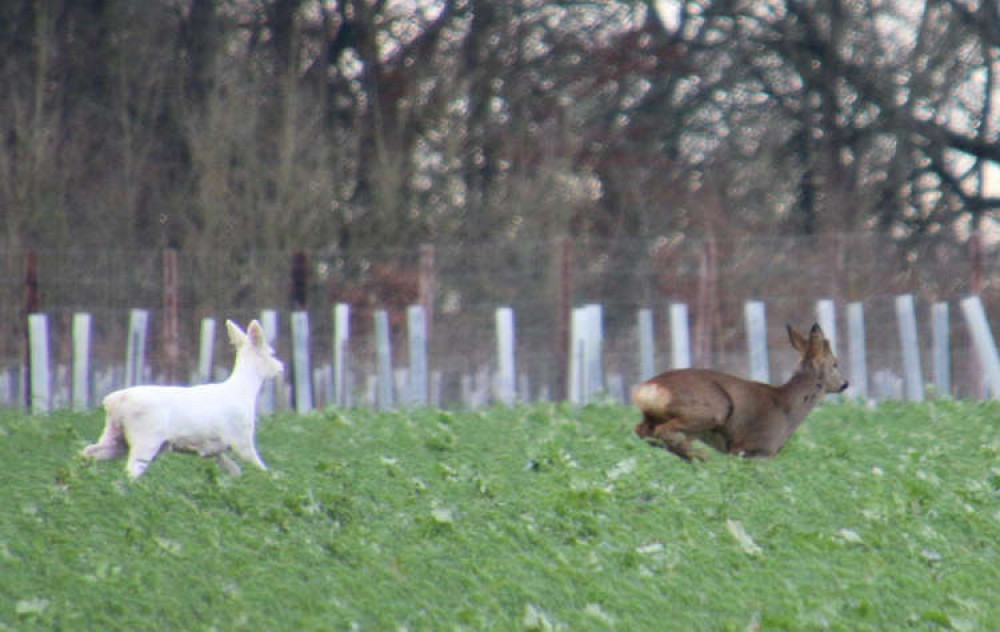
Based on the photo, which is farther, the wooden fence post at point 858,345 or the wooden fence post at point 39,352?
the wooden fence post at point 858,345

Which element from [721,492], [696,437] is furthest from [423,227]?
[721,492]

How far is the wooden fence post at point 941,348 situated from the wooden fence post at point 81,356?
313 inches

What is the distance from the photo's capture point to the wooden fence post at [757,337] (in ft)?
57.5

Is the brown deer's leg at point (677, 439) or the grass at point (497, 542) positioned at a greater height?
the brown deer's leg at point (677, 439)

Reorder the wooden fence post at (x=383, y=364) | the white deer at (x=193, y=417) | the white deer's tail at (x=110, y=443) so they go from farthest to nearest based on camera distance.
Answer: the wooden fence post at (x=383, y=364) → the white deer's tail at (x=110, y=443) → the white deer at (x=193, y=417)

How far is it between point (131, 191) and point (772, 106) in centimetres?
1067

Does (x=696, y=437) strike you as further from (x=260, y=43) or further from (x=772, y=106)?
(x=772, y=106)

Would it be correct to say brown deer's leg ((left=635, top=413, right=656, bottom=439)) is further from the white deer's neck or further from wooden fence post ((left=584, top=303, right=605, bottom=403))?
wooden fence post ((left=584, top=303, right=605, bottom=403))

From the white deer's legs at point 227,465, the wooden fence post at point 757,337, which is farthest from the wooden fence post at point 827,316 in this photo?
the white deer's legs at point 227,465

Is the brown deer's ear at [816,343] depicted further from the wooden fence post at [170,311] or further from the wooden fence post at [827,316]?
the wooden fence post at [170,311]

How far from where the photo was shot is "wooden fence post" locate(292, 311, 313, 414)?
57.2 ft

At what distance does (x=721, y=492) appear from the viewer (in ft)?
28.7

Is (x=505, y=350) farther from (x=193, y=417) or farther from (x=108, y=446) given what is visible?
(x=193, y=417)

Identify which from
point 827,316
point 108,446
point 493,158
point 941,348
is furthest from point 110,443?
point 493,158
